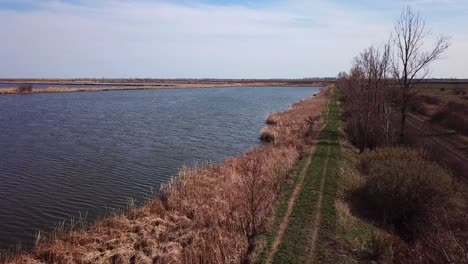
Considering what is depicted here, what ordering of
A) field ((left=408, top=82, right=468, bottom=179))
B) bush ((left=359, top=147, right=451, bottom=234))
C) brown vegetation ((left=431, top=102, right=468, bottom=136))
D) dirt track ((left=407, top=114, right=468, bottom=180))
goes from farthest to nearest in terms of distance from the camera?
brown vegetation ((left=431, top=102, right=468, bottom=136)) < field ((left=408, top=82, right=468, bottom=179)) < dirt track ((left=407, top=114, right=468, bottom=180)) < bush ((left=359, top=147, right=451, bottom=234))

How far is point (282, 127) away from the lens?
3738cm

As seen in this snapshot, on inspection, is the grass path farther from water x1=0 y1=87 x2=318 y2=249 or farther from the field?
the field

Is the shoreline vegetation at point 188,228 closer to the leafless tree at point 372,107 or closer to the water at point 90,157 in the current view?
the water at point 90,157

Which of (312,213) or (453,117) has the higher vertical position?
(453,117)

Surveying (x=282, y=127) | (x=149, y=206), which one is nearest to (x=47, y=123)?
(x=282, y=127)

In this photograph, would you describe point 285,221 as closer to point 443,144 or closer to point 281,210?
point 281,210

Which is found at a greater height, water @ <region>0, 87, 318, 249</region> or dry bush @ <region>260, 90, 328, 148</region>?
dry bush @ <region>260, 90, 328, 148</region>

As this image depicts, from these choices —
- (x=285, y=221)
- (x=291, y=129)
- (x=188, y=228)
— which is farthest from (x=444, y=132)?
(x=188, y=228)

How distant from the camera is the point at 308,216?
1391 centimetres

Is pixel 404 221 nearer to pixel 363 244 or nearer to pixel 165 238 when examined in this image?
pixel 363 244

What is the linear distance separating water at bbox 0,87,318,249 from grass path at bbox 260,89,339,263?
667 centimetres

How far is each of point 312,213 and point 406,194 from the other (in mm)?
3850

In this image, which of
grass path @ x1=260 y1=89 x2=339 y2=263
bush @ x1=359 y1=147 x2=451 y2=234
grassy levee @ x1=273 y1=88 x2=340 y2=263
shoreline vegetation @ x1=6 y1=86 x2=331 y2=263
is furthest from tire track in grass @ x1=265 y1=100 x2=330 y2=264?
bush @ x1=359 y1=147 x2=451 y2=234

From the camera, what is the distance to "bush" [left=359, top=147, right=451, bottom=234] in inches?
606
